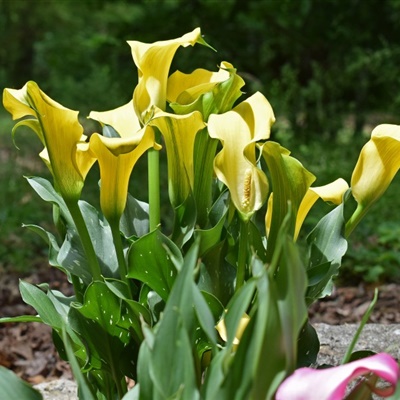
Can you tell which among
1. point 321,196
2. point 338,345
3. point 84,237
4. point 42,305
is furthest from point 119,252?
point 338,345

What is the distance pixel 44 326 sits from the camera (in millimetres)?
3262

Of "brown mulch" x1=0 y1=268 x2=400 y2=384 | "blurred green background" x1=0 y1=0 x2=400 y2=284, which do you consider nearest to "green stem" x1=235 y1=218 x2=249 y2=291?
"brown mulch" x1=0 y1=268 x2=400 y2=384

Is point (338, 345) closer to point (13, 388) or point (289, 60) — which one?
point (13, 388)

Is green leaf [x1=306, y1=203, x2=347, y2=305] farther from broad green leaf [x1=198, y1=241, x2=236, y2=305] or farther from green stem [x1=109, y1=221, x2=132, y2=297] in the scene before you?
green stem [x1=109, y1=221, x2=132, y2=297]

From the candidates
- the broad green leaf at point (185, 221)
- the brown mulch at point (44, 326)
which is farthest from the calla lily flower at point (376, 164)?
A: the brown mulch at point (44, 326)

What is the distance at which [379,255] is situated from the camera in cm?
371

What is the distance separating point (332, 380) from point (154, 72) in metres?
0.71

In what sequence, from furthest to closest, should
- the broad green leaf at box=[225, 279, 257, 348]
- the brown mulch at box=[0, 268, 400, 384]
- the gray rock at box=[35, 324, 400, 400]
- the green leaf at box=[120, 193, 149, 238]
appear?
the brown mulch at box=[0, 268, 400, 384]
the gray rock at box=[35, 324, 400, 400]
the green leaf at box=[120, 193, 149, 238]
the broad green leaf at box=[225, 279, 257, 348]

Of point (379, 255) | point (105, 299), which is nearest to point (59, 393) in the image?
point (105, 299)

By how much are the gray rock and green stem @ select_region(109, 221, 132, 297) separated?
0.72m

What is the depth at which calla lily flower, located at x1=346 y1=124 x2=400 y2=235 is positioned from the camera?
1418 mm

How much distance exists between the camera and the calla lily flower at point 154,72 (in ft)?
4.79

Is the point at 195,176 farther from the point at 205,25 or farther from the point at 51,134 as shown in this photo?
the point at 205,25

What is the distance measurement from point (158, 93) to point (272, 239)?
36 cm
